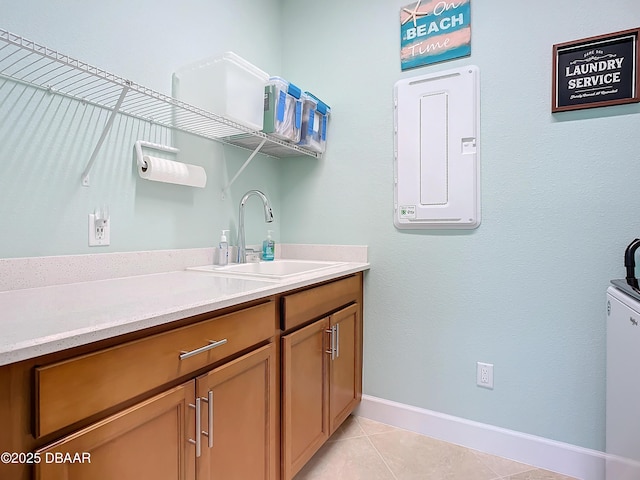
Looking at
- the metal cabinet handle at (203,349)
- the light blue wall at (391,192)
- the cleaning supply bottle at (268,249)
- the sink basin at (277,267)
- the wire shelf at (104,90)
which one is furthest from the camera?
the cleaning supply bottle at (268,249)

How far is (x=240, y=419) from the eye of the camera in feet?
3.53

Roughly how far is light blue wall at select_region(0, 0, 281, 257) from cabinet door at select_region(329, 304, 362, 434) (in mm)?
784

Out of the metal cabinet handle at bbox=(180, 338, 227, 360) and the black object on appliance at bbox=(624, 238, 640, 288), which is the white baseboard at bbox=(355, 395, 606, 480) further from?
the metal cabinet handle at bbox=(180, 338, 227, 360)

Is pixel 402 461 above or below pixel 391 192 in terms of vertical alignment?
below

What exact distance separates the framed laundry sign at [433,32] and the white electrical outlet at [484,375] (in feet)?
5.15

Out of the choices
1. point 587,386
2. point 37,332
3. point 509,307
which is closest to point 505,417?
point 587,386

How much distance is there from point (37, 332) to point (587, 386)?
199 centimetres

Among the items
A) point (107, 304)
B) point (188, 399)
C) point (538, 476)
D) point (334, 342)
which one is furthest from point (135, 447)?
point (538, 476)

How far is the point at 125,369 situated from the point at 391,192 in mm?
1553

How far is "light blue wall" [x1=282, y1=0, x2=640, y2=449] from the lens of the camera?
4.98 feet

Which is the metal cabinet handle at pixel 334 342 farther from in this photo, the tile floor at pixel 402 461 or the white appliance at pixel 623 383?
the white appliance at pixel 623 383

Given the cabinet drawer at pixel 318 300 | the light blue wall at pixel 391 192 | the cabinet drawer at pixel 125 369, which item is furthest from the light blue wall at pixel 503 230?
the cabinet drawer at pixel 125 369

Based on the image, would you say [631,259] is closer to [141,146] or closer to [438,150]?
[438,150]

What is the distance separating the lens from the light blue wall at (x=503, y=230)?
152 cm
